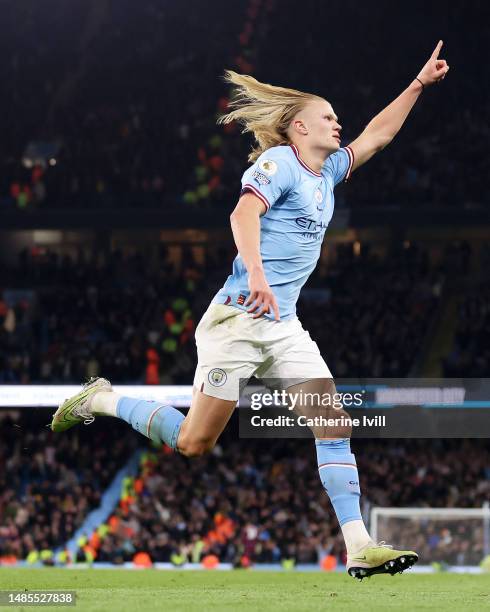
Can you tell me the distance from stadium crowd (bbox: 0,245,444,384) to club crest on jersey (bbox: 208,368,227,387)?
19235 millimetres

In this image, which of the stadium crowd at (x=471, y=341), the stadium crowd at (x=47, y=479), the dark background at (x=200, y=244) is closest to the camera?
the stadium crowd at (x=47, y=479)

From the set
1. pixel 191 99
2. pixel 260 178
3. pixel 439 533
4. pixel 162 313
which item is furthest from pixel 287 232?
pixel 191 99

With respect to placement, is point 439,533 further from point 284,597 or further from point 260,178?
point 260,178

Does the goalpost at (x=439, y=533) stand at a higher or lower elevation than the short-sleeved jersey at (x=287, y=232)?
lower

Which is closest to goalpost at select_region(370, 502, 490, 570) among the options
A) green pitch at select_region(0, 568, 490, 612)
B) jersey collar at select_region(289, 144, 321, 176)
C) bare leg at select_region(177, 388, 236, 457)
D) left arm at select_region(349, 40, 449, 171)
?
green pitch at select_region(0, 568, 490, 612)

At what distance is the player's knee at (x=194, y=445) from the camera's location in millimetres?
6926

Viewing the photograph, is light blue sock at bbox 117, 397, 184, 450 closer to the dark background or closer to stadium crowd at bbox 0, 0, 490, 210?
the dark background

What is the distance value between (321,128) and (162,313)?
21.9m

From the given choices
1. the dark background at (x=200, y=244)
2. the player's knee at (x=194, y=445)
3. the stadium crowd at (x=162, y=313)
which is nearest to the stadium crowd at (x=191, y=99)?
the dark background at (x=200, y=244)

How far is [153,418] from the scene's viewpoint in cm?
734

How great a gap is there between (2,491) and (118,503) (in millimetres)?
2653

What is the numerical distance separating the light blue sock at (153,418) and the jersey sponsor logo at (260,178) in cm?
157

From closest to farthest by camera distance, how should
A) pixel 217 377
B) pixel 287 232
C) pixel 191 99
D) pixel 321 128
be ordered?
pixel 217 377 < pixel 287 232 < pixel 321 128 < pixel 191 99

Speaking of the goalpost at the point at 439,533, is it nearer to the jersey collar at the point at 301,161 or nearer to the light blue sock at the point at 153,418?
the light blue sock at the point at 153,418
